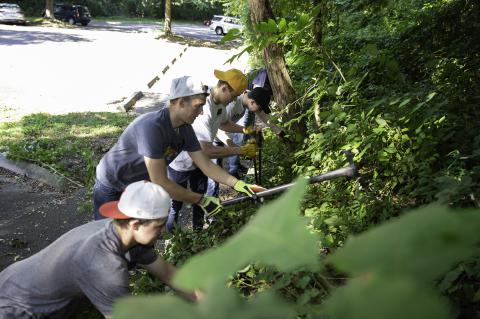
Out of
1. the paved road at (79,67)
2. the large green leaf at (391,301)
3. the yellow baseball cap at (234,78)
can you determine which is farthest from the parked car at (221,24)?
the large green leaf at (391,301)

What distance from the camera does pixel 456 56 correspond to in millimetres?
4609

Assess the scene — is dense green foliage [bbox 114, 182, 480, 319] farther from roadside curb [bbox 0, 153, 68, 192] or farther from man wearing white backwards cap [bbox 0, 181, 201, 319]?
roadside curb [bbox 0, 153, 68, 192]

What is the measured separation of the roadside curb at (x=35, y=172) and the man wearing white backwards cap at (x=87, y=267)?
4.16 metres

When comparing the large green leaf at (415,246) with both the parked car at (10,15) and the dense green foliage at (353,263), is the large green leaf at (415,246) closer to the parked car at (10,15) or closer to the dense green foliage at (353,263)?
the dense green foliage at (353,263)

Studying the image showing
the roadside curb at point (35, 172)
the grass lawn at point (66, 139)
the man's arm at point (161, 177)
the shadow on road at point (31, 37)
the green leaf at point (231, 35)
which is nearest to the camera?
the green leaf at point (231, 35)

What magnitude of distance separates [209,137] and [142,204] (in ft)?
6.94

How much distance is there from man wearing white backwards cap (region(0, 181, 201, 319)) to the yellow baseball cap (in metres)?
1.84

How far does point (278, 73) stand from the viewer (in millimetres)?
4488

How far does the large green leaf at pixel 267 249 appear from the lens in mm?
478

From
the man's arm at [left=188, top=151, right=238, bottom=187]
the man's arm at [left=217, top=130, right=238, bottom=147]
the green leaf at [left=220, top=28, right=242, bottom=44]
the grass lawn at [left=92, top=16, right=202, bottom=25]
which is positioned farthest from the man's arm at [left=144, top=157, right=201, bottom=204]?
the grass lawn at [left=92, top=16, right=202, bottom=25]

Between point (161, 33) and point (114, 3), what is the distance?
751 inches

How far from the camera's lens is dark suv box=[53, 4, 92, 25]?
3238 cm

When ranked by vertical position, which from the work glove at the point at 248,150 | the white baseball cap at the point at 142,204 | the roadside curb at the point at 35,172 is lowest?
the roadside curb at the point at 35,172

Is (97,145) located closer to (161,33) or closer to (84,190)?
(84,190)
